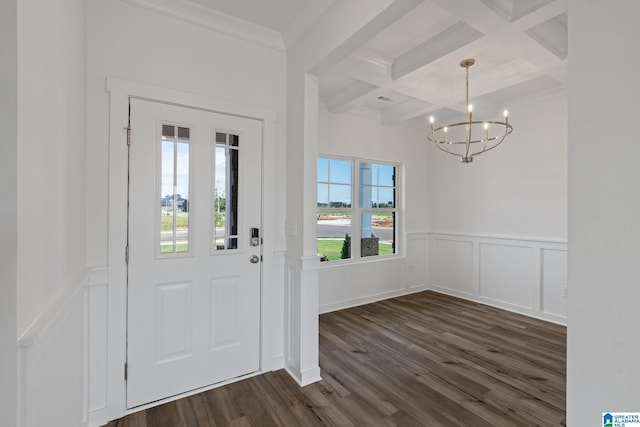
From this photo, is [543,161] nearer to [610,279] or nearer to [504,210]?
[504,210]

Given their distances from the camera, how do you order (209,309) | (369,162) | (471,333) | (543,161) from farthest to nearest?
(369,162), (543,161), (471,333), (209,309)

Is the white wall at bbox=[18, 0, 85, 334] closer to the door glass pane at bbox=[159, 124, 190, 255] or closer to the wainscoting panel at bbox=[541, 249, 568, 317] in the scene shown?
the door glass pane at bbox=[159, 124, 190, 255]

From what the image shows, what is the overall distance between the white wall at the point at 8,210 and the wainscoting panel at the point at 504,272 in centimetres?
461

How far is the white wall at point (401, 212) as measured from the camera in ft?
13.3

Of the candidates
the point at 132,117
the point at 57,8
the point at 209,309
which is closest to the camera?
the point at 57,8

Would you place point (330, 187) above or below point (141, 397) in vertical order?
above

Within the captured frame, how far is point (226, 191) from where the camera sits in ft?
7.57

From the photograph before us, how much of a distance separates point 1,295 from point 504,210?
4.81 metres

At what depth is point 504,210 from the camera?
4.16m

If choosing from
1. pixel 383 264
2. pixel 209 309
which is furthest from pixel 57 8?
pixel 383 264

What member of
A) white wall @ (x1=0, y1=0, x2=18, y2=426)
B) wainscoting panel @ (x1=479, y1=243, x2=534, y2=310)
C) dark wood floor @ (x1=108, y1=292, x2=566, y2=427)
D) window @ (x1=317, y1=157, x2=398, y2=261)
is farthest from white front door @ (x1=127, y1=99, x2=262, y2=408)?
wainscoting panel @ (x1=479, y1=243, x2=534, y2=310)

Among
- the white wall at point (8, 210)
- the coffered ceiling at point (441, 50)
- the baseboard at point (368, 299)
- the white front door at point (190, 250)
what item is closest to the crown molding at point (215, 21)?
the coffered ceiling at point (441, 50)

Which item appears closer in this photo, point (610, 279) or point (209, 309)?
point (610, 279)

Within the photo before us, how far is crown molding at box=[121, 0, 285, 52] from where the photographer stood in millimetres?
2055
